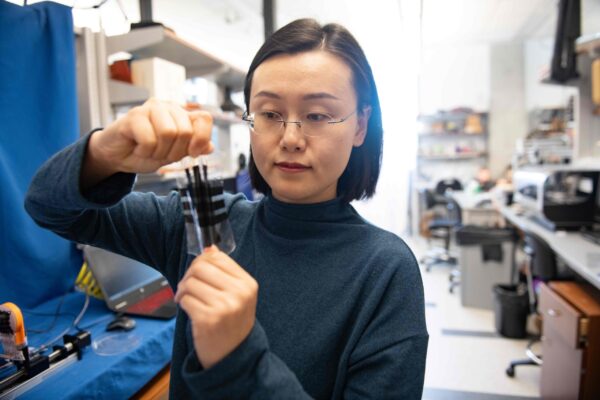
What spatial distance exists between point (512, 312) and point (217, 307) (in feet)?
10.0

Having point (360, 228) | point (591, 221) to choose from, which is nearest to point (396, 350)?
point (360, 228)

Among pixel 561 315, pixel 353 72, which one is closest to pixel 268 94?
pixel 353 72

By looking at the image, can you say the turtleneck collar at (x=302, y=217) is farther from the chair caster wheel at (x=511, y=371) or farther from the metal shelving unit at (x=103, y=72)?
the chair caster wheel at (x=511, y=371)

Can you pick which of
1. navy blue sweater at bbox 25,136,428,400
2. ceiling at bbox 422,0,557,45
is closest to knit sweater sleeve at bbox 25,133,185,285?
navy blue sweater at bbox 25,136,428,400

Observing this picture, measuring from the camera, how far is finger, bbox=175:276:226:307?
470 millimetres

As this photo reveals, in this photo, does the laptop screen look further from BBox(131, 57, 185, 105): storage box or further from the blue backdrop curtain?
BBox(131, 57, 185, 105): storage box

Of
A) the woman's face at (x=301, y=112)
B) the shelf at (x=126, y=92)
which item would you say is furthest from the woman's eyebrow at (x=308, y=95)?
the shelf at (x=126, y=92)

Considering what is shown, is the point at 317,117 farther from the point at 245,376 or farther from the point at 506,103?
the point at 506,103

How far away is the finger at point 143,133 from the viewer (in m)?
0.55

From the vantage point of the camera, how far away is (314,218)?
31.4 inches

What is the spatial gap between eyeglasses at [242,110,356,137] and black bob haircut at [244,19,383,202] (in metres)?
0.07

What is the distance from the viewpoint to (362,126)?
2.75ft

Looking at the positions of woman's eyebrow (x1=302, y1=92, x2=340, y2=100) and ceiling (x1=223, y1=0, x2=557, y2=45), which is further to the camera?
ceiling (x1=223, y1=0, x2=557, y2=45)

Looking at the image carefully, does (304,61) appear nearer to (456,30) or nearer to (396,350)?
(396,350)
